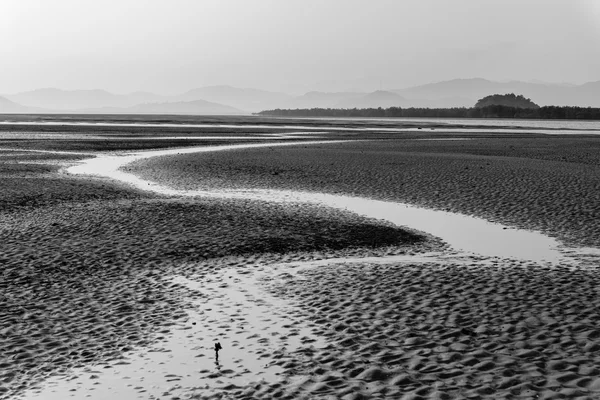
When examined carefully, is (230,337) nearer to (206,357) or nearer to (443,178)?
(206,357)

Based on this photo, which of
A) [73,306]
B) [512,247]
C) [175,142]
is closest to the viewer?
[73,306]

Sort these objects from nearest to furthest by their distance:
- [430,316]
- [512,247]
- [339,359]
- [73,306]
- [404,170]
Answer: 1. [339,359]
2. [430,316]
3. [73,306]
4. [512,247]
5. [404,170]

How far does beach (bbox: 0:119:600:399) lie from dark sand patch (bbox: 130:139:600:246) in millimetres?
227

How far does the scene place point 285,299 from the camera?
43.8ft

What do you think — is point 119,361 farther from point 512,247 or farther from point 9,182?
point 9,182

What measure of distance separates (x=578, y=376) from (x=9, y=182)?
27.5 m

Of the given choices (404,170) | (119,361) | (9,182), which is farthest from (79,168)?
(119,361)

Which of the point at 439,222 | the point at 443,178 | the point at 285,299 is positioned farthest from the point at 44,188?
the point at 285,299

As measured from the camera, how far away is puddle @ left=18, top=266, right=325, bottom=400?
9008 mm

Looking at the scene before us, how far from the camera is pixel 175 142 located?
64938 millimetres

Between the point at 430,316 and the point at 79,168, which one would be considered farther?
the point at 79,168

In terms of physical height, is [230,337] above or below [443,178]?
below

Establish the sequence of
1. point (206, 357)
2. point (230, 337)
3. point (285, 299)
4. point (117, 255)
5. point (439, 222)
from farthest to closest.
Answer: point (439, 222) < point (117, 255) < point (285, 299) < point (230, 337) < point (206, 357)

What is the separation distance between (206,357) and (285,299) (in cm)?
340
